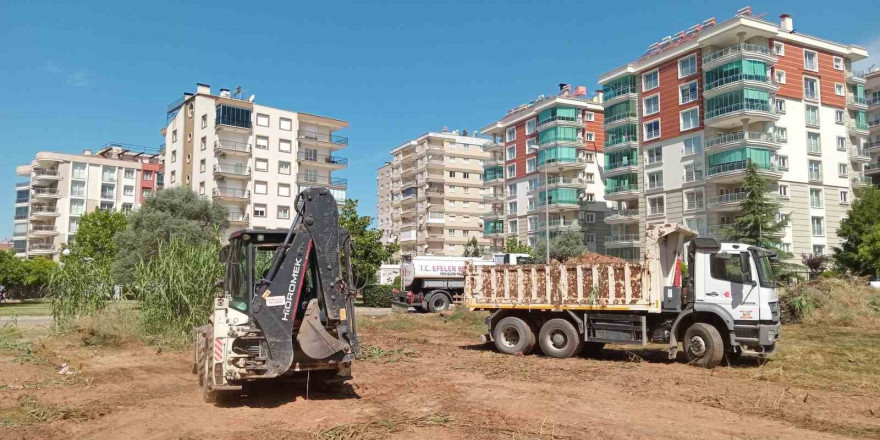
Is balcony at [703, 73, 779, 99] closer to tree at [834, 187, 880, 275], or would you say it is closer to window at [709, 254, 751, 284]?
tree at [834, 187, 880, 275]

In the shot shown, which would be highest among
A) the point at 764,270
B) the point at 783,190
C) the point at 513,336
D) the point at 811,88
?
the point at 811,88

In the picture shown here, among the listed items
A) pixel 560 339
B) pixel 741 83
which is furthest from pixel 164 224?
pixel 741 83

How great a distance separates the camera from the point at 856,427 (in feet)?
27.9

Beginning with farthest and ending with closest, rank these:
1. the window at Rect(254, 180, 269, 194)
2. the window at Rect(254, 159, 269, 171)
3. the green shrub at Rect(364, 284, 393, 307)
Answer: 1. the window at Rect(254, 159, 269, 171)
2. the window at Rect(254, 180, 269, 194)
3. the green shrub at Rect(364, 284, 393, 307)

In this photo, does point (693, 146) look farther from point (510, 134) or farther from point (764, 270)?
point (764, 270)

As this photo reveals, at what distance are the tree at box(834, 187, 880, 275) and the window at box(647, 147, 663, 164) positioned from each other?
1579cm

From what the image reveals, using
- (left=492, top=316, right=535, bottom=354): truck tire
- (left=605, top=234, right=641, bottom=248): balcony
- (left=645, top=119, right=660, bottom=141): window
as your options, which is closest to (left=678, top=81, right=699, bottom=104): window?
(left=645, top=119, right=660, bottom=141): window

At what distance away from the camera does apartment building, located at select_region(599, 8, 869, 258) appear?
1962 inches

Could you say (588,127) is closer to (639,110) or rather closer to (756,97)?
(639,110)

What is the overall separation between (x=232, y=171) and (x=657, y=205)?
42692 millimetres

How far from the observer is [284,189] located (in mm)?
66125

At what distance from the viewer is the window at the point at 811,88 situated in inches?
2124

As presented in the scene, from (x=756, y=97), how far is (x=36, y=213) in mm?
93836

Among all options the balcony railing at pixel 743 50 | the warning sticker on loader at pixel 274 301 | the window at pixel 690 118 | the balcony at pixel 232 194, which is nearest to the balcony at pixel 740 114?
the window at pixel 690 118
